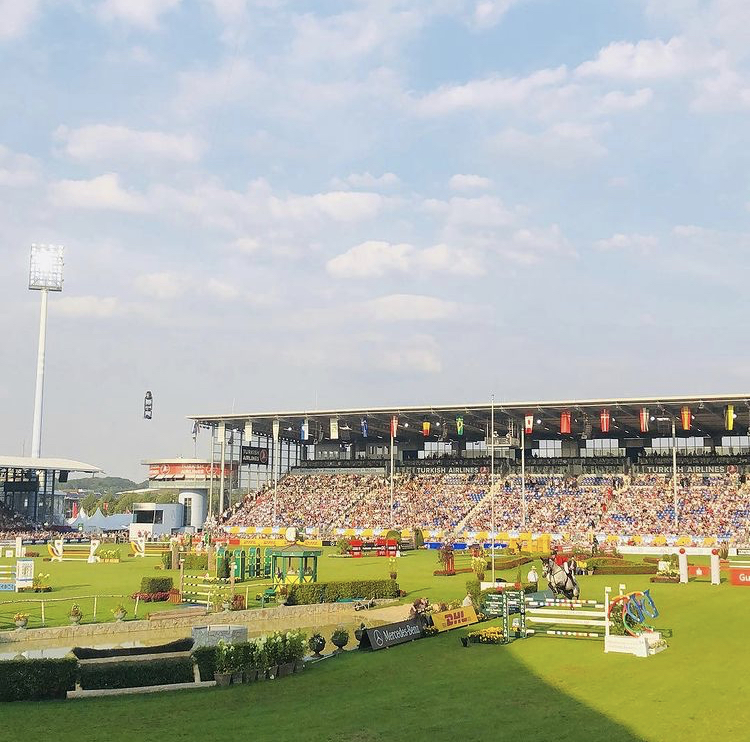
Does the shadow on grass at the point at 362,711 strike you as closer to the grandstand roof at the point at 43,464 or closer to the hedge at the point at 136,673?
the hedge at the point at 136,673

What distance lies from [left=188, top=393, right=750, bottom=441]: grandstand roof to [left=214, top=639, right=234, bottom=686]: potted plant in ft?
214

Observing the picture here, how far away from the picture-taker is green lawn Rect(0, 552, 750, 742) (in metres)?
15.5

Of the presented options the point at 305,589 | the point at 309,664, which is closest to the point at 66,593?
the point at 305,589

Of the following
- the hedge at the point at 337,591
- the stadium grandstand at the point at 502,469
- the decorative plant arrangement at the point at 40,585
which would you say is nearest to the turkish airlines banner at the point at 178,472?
the stadium grandstand at the point at 502,469

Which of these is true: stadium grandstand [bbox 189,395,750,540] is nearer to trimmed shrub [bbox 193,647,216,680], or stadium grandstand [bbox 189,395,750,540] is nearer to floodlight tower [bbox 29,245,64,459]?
floodlight tower [bbox 29,245,64,459]

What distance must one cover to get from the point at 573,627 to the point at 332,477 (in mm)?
81161

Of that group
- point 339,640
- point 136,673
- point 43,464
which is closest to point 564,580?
point 339,640

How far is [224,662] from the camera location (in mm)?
20719

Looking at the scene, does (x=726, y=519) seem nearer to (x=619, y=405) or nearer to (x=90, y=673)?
(x=619, y=405)

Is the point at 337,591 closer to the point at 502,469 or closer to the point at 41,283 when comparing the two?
the point at 502,469

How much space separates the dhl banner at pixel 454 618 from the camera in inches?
1126

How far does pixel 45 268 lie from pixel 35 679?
106572 mm

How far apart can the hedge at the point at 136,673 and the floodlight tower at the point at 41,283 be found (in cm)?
10209

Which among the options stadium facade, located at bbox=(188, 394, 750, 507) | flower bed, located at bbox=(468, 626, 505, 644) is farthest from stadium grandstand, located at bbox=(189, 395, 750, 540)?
flower bed, located at bbox=(468, 626, 505, 644)
